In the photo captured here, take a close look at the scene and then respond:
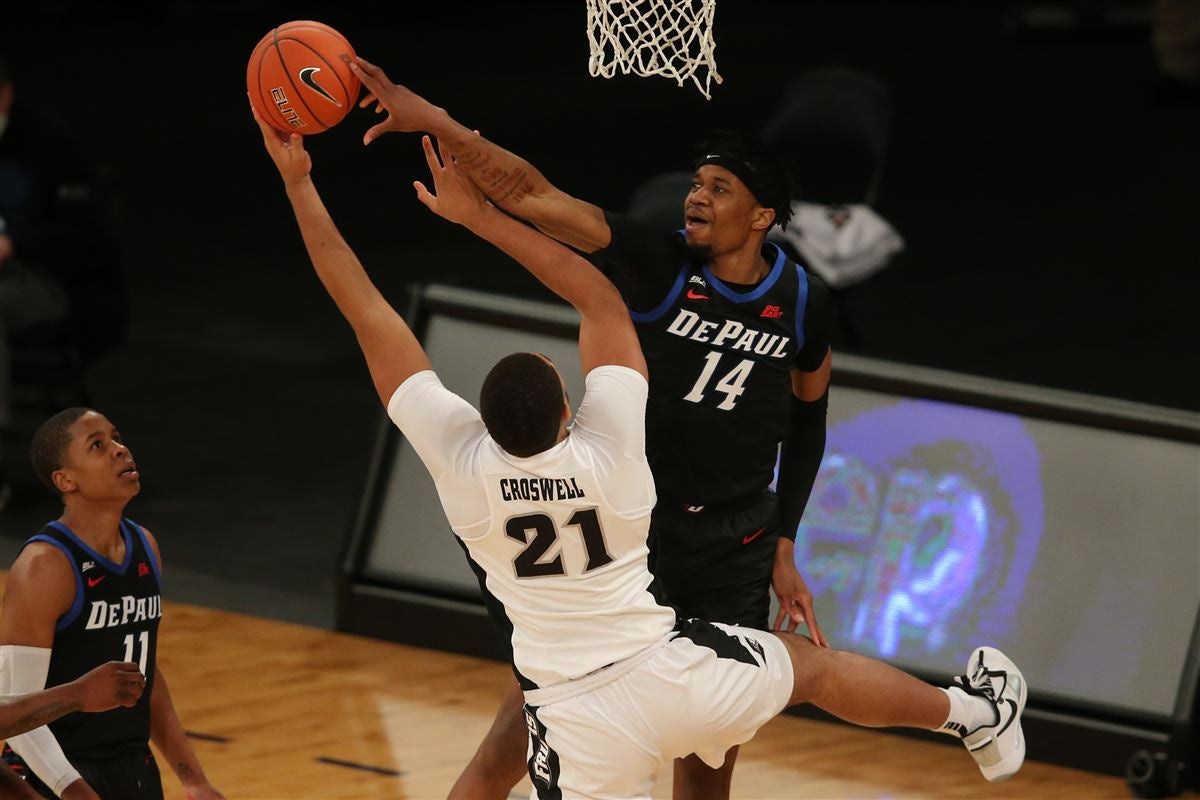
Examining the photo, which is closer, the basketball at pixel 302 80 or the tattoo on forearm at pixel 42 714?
the tattoo on forearm at pixel 42 714

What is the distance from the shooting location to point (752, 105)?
19469 millimetres

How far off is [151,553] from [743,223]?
5.57ft

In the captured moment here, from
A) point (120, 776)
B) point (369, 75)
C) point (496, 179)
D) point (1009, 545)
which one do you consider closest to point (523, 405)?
point (496, 179)

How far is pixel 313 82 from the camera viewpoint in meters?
5.24

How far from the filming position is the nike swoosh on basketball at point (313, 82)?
523 cm

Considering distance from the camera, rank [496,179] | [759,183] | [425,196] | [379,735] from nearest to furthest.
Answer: [425,196], [496,179], [759,183], [379,735]

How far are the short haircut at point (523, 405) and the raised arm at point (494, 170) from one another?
618mm

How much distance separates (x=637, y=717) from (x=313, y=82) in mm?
1774

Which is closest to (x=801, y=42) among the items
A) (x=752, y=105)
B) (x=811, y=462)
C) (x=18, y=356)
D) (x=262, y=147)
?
(x=752, y=105)

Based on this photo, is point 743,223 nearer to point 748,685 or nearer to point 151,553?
point 748,685

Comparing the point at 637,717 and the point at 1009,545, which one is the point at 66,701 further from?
the point at 1009,545

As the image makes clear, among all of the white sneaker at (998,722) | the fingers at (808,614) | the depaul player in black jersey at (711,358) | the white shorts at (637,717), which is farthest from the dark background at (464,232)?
the white shorts at (637,717)

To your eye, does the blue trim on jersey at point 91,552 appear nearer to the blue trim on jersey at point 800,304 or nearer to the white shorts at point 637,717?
the white shorts at point 637,717

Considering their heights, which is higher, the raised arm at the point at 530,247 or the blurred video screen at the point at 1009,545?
the raised arm at the point at 530,247
